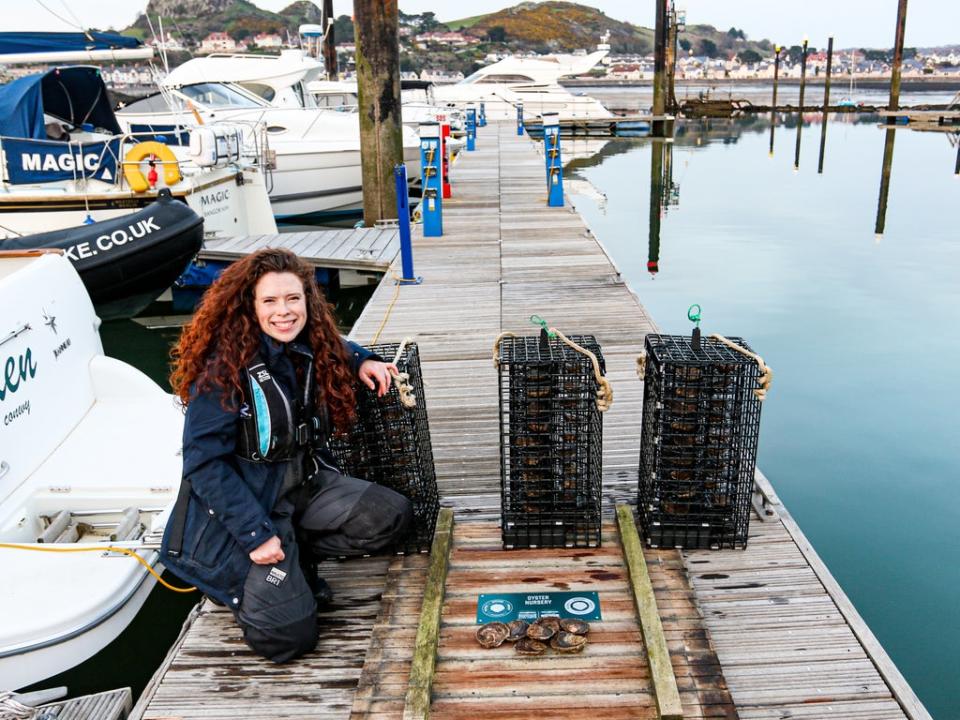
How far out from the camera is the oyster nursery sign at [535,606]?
307cm

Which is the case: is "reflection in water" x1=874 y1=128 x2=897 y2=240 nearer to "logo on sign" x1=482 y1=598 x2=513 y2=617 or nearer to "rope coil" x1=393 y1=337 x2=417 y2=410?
"rope coil" x1=393 y1=337 x2=417 y2=410

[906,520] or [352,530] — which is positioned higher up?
[352,530]

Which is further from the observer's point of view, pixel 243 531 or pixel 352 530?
pixel 352 530

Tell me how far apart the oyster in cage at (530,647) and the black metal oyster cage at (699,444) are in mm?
855

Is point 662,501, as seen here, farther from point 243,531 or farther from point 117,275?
point 117,275

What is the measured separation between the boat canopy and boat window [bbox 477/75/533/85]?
24885mm

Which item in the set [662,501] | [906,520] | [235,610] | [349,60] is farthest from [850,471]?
[349,60]

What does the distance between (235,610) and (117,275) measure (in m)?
7.21

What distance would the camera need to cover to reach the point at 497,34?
165 metres

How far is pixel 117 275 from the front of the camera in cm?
915

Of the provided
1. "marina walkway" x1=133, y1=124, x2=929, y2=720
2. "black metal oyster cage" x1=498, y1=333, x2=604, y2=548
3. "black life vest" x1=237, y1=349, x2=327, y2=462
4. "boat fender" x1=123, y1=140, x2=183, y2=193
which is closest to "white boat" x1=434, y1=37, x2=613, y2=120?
"boat fender" x1=123, y1=140, x2=183, y2=193

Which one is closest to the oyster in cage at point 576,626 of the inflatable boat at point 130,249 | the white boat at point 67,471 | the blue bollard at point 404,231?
the white boat at point 67,471

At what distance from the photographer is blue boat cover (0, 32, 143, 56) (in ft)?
45.9

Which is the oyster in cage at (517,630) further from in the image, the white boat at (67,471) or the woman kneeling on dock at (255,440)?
the white boat at (67,471)
